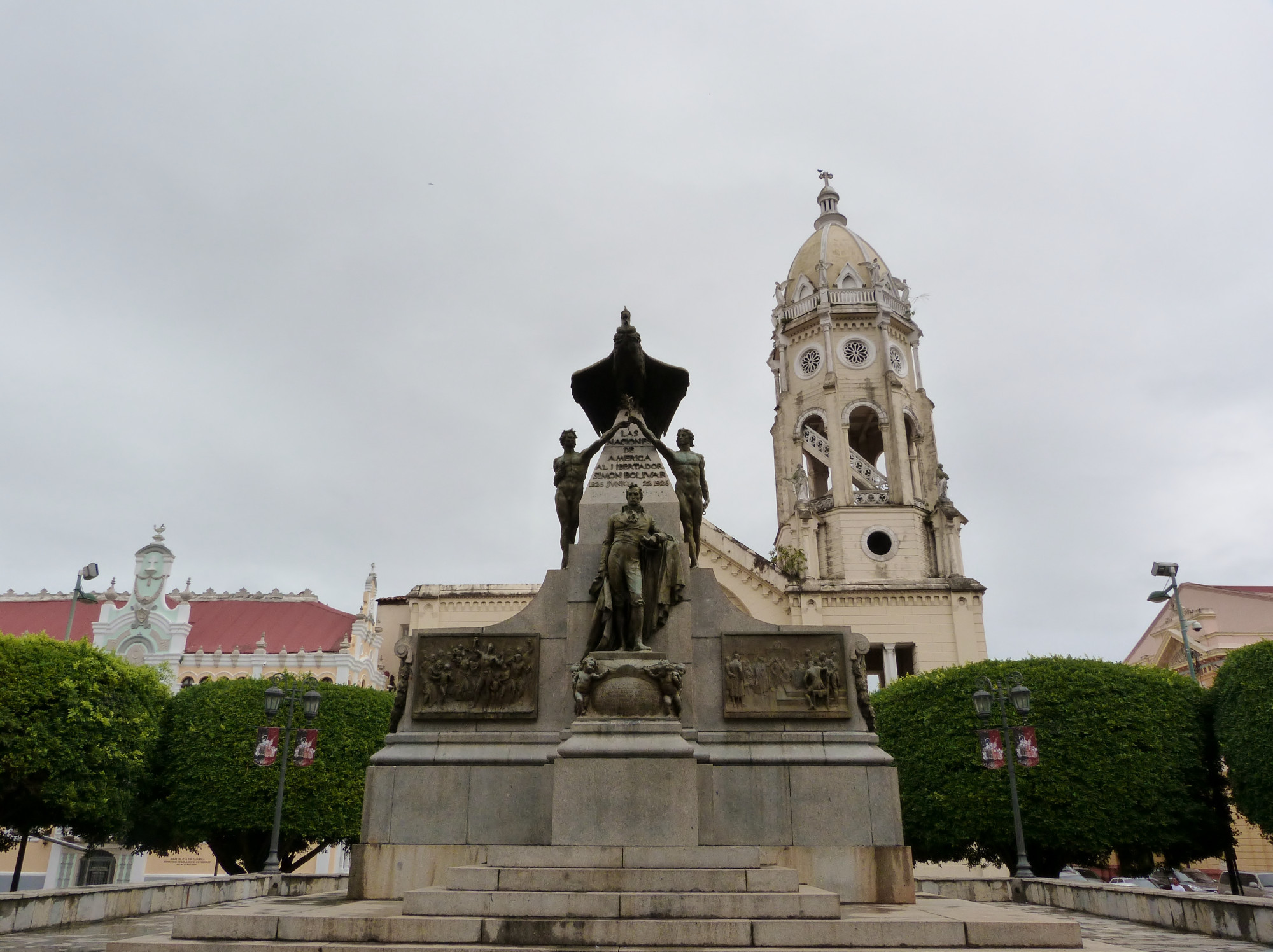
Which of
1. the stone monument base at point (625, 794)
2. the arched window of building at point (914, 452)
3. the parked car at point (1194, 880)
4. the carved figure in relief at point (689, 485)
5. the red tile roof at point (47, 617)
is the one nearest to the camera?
the stone monument base at point (625, 794)

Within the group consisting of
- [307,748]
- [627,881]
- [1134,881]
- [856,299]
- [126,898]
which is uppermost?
[856,299]

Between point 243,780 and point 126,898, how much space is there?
52.8 feet

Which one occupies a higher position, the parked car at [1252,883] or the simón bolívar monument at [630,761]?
the simón bolívar monument at [630,761]

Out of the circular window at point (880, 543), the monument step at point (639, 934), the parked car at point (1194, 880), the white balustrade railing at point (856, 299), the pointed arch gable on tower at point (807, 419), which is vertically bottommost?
the parked car at point (1194, 880)

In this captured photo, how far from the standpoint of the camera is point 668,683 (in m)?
10.5

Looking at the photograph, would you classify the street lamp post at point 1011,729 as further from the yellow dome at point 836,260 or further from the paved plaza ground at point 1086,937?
the yellow dome at point 836,260

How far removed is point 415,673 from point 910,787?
2071 centimetres

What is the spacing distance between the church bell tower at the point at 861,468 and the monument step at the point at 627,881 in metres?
40.4

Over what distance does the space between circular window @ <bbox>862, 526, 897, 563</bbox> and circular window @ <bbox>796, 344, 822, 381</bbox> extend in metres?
10.9

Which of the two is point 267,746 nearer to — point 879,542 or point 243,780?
point 243,780

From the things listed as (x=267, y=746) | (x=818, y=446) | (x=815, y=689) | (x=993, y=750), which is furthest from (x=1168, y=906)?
(x=818, y=446)

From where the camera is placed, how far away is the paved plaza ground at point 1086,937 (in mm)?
9406

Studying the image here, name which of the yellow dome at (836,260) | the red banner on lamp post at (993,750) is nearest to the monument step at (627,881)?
the red banner on lamp post at (993,750)

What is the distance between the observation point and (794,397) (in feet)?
187
